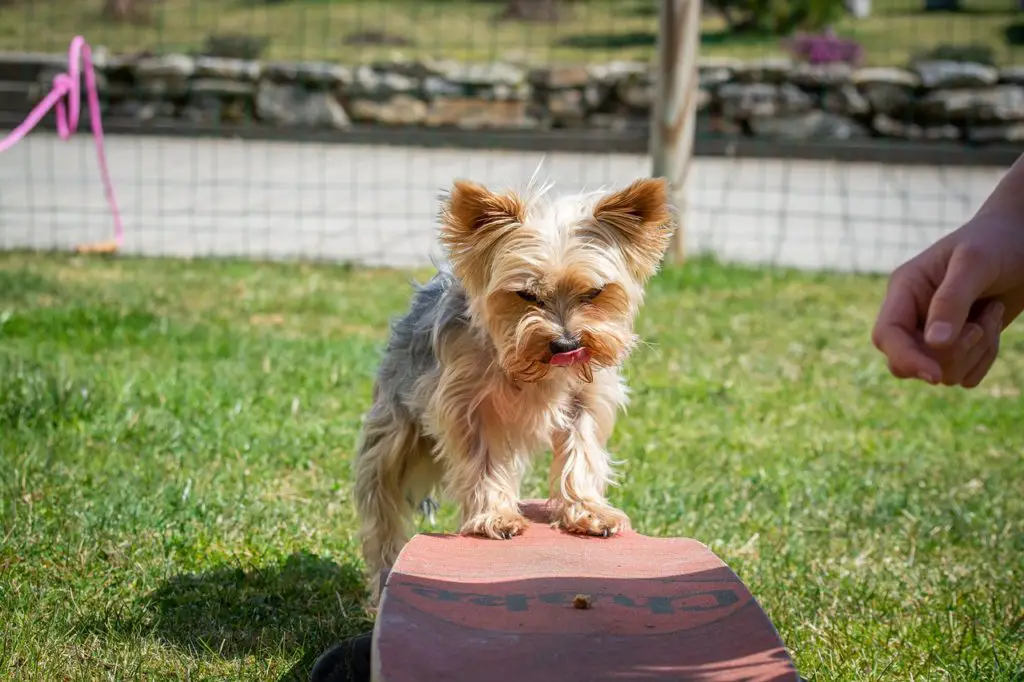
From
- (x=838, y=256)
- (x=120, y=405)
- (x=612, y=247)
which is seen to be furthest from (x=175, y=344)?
(x=838, y=256)

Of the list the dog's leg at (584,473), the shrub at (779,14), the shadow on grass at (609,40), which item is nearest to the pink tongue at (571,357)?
the dog's leg at (584,473)

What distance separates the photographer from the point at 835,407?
6391 mm

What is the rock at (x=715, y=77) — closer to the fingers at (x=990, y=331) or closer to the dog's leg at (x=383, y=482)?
the dog's leg at (x=383, y=482)

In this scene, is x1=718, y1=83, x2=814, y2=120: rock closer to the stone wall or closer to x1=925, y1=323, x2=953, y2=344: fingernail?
the stone wall

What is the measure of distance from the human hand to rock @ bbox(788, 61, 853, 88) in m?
16.0

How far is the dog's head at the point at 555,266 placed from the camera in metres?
3.58

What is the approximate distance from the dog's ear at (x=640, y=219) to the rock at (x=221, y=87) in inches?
564

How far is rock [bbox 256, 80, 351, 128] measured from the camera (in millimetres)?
17312

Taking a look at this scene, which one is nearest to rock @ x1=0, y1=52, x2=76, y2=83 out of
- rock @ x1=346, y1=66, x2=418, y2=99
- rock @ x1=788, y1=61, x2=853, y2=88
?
rock @ x1=346, y1=66, x2=418, y2=99

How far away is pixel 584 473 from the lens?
384cm

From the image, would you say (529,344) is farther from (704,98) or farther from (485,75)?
(704,98)

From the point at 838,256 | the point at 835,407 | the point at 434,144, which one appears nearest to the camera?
the point at 835,407

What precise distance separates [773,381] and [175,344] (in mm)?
3233

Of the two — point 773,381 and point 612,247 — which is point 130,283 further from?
point 612,247
